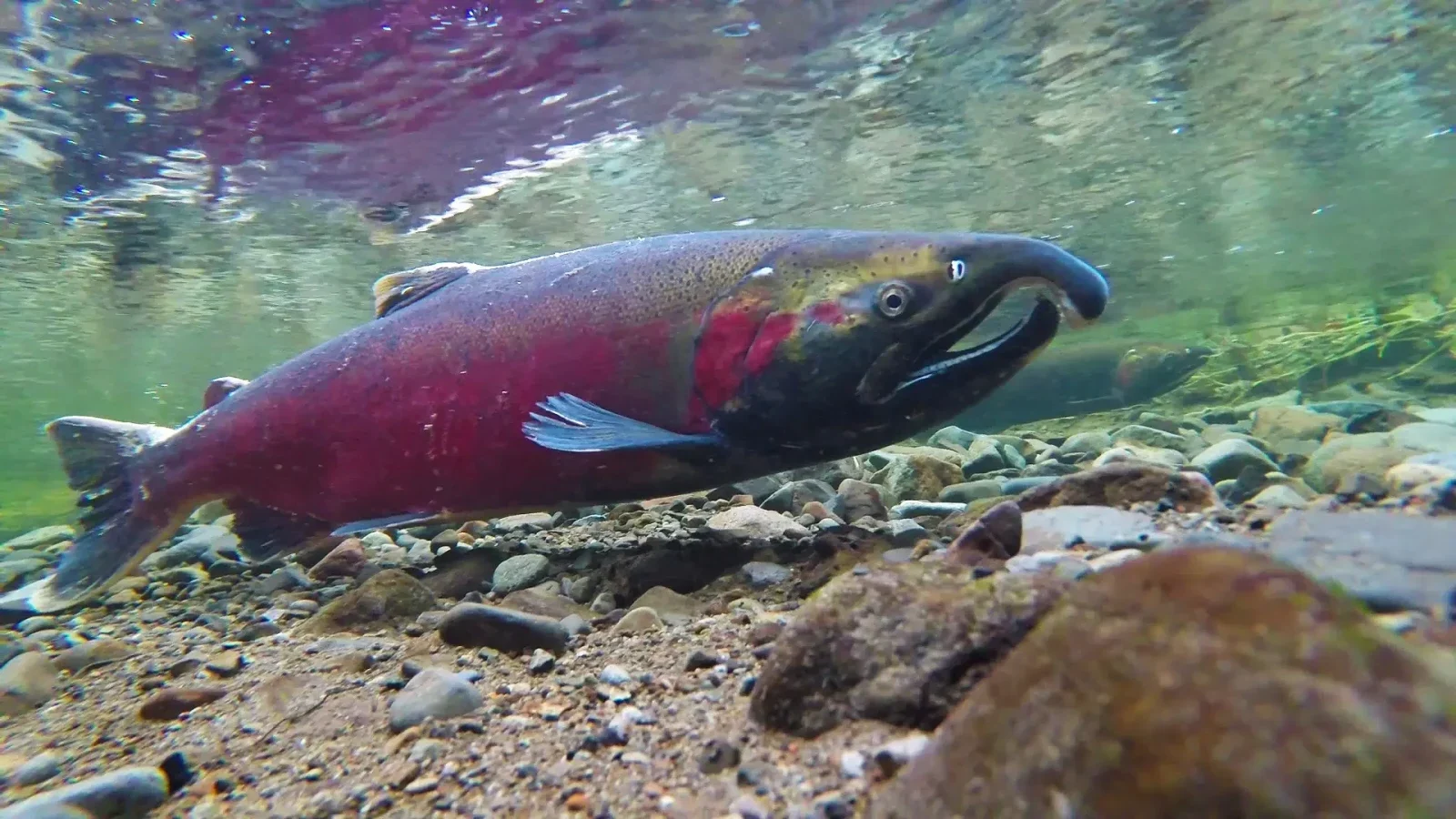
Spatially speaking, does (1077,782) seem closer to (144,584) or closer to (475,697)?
(475,697)

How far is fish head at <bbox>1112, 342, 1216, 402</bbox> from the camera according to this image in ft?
37.2

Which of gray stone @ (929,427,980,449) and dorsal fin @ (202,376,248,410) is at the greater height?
dorsal fin @ (202,376,248,410)

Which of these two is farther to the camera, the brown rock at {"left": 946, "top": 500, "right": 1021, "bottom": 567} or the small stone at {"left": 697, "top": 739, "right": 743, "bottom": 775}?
the brown rock at {"left": 946, "top": 500, "right": 1021, "bottom": 567}

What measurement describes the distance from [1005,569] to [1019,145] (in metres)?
13.5

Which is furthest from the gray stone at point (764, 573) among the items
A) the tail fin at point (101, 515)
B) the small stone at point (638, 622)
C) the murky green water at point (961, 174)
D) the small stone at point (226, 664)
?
the murky green water at point (961, 174)

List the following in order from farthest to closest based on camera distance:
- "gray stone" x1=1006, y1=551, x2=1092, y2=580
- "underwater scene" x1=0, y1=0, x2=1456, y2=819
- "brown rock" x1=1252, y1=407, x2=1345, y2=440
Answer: "brown rock" x1=1252, y1=407, x2=1345, y2=440 → "gray stone" x1=1006, y1=551, x2=1092, y2=580 → "underwater scene" x1=0, y1=0, x2=1456, y2=819

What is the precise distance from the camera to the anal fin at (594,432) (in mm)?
2828

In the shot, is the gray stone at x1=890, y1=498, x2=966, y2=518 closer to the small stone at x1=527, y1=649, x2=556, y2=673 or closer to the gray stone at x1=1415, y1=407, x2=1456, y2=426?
the small stone at x1=527, y1=649, x2=556, y2=673

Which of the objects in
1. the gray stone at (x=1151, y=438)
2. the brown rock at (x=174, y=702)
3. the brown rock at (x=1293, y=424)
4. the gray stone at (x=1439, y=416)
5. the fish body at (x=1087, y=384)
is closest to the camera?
the brown rock at (x=174, y=702)

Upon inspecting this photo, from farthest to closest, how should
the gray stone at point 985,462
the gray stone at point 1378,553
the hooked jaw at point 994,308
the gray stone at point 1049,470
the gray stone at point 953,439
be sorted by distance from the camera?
the gray stone at point 953,439
the gray stone at point 985,462
the gray stone at point 1049,470
the hooked jaw at point 994,308
the gray stone at point 1378,553

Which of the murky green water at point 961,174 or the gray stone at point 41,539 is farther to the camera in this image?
the murky green water at point 961,174

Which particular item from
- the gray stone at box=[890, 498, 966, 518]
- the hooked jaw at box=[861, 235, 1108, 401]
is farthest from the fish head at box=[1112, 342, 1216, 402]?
the hooked jaw at box=[861, 235, 1108, 401]

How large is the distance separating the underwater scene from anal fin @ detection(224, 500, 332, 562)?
2cm

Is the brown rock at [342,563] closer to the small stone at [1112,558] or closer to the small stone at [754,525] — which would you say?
the small stone at [754,525]
